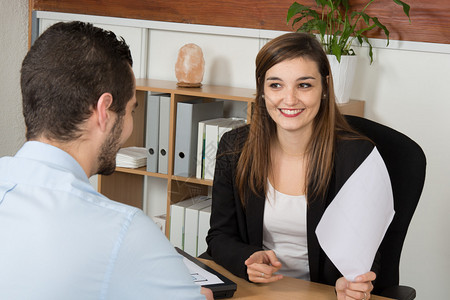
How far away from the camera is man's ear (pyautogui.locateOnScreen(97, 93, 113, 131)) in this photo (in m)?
1.09

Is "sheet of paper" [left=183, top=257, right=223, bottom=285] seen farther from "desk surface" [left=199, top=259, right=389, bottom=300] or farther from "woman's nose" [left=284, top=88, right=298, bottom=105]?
"woman's nose" [left=284, top=88, right=298, bottom=105]

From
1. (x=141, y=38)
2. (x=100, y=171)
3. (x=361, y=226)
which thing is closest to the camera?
(x=100, y=171)

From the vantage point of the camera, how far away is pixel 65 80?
1062 mm

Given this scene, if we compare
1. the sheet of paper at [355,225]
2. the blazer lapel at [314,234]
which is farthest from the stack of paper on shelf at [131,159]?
the sheet of paper at [355,225]

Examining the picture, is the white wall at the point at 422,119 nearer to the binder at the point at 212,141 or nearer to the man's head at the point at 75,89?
the binder at the point at 212,141

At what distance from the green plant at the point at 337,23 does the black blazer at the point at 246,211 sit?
707 millimetres

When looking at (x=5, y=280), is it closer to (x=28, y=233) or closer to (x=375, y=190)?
(x=28, y=233)

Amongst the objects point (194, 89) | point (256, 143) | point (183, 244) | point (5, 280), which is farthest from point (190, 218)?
point (5, 280)

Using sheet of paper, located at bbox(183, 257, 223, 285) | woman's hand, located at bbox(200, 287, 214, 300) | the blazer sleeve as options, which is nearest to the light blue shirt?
woman's hand, located at bbox(200, 287, 214, 300)

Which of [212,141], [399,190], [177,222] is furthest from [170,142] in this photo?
[399,190]

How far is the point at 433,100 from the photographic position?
272 centimetres

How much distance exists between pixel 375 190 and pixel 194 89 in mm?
1432

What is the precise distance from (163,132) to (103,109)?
183 cm

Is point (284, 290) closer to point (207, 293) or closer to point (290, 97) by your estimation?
point (207, 293)
